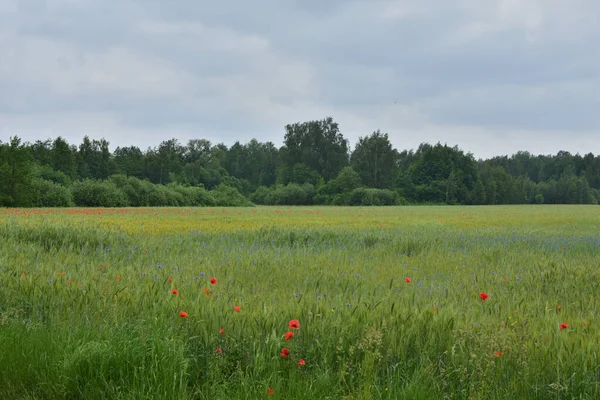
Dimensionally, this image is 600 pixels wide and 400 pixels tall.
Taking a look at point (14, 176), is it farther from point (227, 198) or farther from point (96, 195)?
point (227, 198)

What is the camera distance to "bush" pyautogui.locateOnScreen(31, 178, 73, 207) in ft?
117

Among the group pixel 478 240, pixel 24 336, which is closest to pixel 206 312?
pixel 24 336

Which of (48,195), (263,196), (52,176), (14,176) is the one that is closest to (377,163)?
(263,196)

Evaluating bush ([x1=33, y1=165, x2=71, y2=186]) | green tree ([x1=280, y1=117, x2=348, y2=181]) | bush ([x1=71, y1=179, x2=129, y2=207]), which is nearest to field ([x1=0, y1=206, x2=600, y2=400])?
bush ([x1=71, y1=179, x2=129, y2=207])

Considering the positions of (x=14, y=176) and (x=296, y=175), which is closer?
(x=14, y=176)

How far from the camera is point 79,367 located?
3127 mm

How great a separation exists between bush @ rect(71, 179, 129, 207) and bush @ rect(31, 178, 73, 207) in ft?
4.02

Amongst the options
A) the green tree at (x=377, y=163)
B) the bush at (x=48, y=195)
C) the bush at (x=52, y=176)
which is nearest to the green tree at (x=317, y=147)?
the green tree at (x=377, y=163)

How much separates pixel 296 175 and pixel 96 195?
51.5m

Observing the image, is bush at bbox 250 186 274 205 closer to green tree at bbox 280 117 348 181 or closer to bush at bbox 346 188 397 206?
green tree at bbox 280 117 348 181

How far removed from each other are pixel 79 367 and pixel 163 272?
2.76 metres

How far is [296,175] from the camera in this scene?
8731cm

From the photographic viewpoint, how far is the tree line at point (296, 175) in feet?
164

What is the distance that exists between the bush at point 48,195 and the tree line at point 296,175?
27 cm
